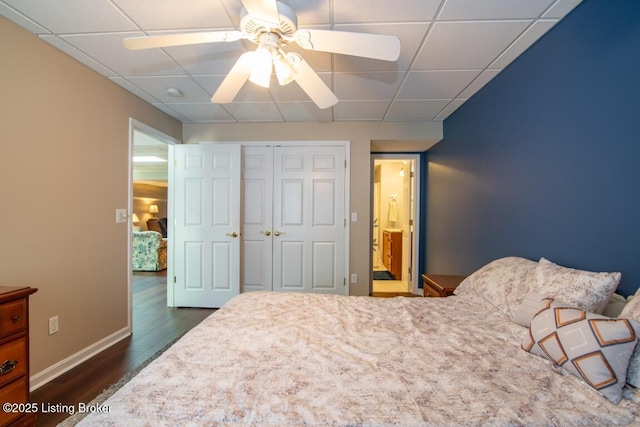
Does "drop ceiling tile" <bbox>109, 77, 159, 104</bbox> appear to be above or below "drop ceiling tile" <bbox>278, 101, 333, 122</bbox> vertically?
below

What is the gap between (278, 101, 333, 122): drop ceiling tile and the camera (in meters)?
A: 2.80

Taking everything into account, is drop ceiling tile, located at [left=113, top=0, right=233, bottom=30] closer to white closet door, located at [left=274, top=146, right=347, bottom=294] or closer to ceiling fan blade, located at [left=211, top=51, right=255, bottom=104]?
ceiling fan blade, located at [left=211, top=51, right=255, bottom=104]

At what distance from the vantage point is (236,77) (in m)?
1.60

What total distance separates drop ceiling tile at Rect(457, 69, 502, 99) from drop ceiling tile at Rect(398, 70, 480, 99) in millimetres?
43

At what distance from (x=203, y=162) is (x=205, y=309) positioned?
1.89 m

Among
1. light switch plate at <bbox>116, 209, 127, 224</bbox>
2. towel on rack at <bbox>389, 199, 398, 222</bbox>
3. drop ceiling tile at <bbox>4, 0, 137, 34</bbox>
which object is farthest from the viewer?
towel on rack at <bbox>389, 199, 398, 222</bbox>

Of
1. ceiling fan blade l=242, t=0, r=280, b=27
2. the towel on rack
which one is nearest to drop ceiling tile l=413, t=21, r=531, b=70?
ceiling fan blade l=242, t=0, r=280, b=27

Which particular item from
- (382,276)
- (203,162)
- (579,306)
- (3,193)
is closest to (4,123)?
(3,193)

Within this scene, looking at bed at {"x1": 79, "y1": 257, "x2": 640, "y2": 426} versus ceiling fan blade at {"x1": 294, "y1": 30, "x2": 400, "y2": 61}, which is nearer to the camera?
bed at {"x1": 79, "y1": 257, "x2": 640, "y2": 426}

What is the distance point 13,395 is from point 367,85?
308 centimetres

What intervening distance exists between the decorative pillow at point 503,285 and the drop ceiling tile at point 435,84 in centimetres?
155

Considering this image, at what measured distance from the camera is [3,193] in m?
1.54

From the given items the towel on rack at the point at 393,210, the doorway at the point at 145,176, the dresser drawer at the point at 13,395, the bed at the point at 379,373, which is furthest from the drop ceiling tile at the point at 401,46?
the towel on rack at the point at 393,210

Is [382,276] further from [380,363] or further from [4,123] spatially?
[4,123]
